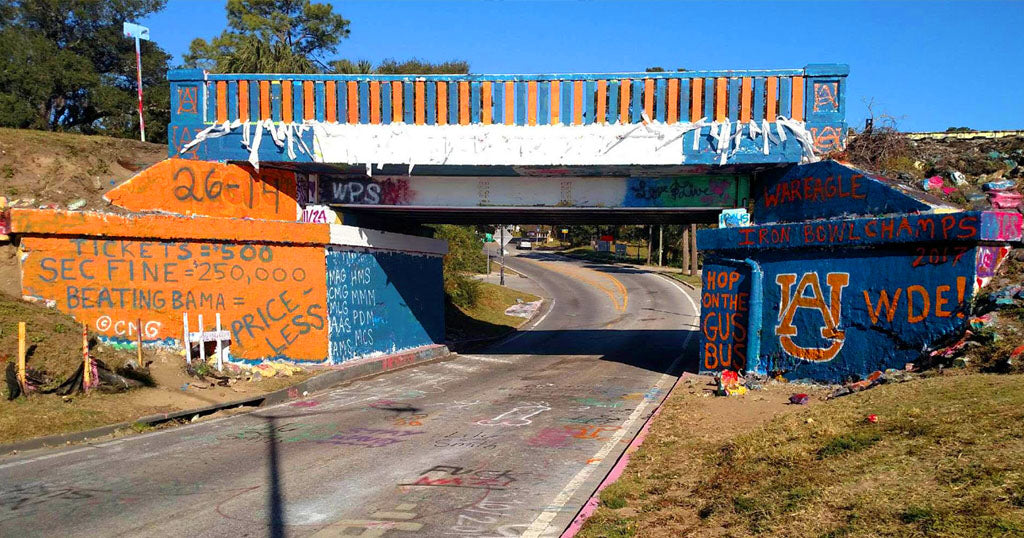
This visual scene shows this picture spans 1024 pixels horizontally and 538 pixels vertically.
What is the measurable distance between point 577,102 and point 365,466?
9.25 metres

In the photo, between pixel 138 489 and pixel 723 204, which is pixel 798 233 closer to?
pixel 723 204

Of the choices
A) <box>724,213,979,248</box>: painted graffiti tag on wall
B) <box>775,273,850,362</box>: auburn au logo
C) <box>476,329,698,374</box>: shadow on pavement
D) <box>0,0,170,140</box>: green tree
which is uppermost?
<box>0,0,170,140</box>: green tree

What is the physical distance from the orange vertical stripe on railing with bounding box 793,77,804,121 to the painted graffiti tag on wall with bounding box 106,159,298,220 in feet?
34.6

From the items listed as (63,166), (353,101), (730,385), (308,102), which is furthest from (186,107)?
(730,385)

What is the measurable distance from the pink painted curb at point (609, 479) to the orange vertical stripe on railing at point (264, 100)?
10128 millimetres

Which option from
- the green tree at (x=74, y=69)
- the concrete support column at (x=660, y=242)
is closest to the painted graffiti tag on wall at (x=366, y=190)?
the green tree at (x=74, y=69)

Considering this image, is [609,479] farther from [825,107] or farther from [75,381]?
[825,107]

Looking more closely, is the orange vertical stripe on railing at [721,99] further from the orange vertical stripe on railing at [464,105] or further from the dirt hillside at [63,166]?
the dirt hillside at [63,166]

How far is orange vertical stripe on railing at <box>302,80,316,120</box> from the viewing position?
15641mm

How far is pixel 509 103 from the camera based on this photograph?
15.4m

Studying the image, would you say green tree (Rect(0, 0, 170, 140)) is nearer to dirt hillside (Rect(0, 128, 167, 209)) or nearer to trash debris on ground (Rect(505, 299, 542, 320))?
dirt hillside (Rect(0, 128, 167, 209))

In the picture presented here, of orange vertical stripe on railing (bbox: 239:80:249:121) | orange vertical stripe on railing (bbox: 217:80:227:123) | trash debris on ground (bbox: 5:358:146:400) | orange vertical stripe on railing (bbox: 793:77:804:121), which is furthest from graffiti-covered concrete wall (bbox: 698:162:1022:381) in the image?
trash debris on ground (bbox: 5:358:146:400)

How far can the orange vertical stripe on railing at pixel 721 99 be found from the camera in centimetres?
1462

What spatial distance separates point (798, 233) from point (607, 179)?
4.74 metres
